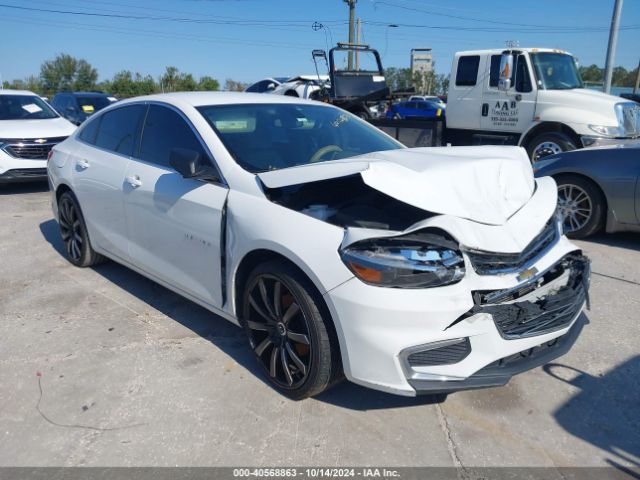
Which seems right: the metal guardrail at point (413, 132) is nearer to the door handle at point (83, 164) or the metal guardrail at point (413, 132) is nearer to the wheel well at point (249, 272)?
the door handle at point (83, 164)

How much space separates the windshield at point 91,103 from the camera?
46.2ft

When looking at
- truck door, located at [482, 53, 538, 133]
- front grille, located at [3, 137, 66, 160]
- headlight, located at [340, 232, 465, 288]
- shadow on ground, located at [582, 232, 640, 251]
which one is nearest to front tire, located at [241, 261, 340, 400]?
headlight, located at [340, 232, 465, 288]

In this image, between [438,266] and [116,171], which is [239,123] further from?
[438,266]

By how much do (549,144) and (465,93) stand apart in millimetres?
2040

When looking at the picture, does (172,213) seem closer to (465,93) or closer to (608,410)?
(608,410)

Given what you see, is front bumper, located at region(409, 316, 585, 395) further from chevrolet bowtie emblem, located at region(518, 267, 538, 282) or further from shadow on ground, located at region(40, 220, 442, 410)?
shadow on ground, located at region(40, 220, 442, 410)

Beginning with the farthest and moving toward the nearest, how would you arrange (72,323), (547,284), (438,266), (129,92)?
(129,92) < (72,323) < (547,284) < (438,266)

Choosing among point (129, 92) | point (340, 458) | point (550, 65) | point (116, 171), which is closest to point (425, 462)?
point (340, 458)

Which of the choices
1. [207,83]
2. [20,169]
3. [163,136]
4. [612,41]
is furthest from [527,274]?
[207,83]

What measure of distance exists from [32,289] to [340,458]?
3.41 metres

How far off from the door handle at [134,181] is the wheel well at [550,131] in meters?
7.54

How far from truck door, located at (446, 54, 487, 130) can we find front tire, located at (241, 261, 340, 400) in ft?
27.2

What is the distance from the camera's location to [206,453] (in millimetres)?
2518

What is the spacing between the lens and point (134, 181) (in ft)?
12.5
